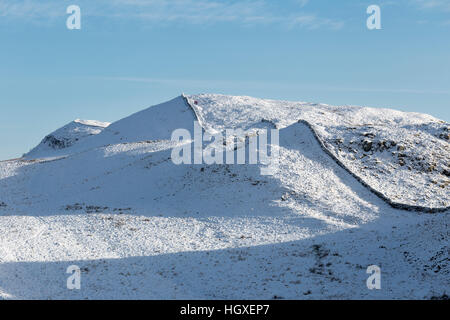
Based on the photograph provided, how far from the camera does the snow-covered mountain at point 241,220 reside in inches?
824

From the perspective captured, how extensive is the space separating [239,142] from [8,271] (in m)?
28.1

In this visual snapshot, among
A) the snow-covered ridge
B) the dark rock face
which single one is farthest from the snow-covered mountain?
the dark rock face

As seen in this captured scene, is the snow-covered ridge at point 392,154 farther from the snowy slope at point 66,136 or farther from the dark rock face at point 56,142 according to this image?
the snowy slope at point 66,136

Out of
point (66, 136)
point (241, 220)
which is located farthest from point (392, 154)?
point (66, 136)

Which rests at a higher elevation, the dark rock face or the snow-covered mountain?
the dark rock face

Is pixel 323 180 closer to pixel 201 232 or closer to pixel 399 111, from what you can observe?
pixel 201 232

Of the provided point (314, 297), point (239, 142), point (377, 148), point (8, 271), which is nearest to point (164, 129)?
point (239, 142)

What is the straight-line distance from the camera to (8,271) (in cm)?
2242

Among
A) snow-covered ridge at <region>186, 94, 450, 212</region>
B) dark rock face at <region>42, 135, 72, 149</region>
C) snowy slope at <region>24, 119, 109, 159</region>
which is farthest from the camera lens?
snowy slope at <region>24, 119, 109, 159</region>

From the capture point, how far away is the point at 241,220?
3178cm

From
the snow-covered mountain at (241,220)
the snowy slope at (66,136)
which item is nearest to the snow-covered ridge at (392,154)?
the snow-covered mountain at (241,220)

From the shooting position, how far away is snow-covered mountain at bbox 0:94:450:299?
20.9m

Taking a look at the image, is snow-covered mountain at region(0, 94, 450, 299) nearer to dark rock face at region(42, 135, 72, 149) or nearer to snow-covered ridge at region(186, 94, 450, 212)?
snow-covered ridge at region(186, 94, 450, 212)
